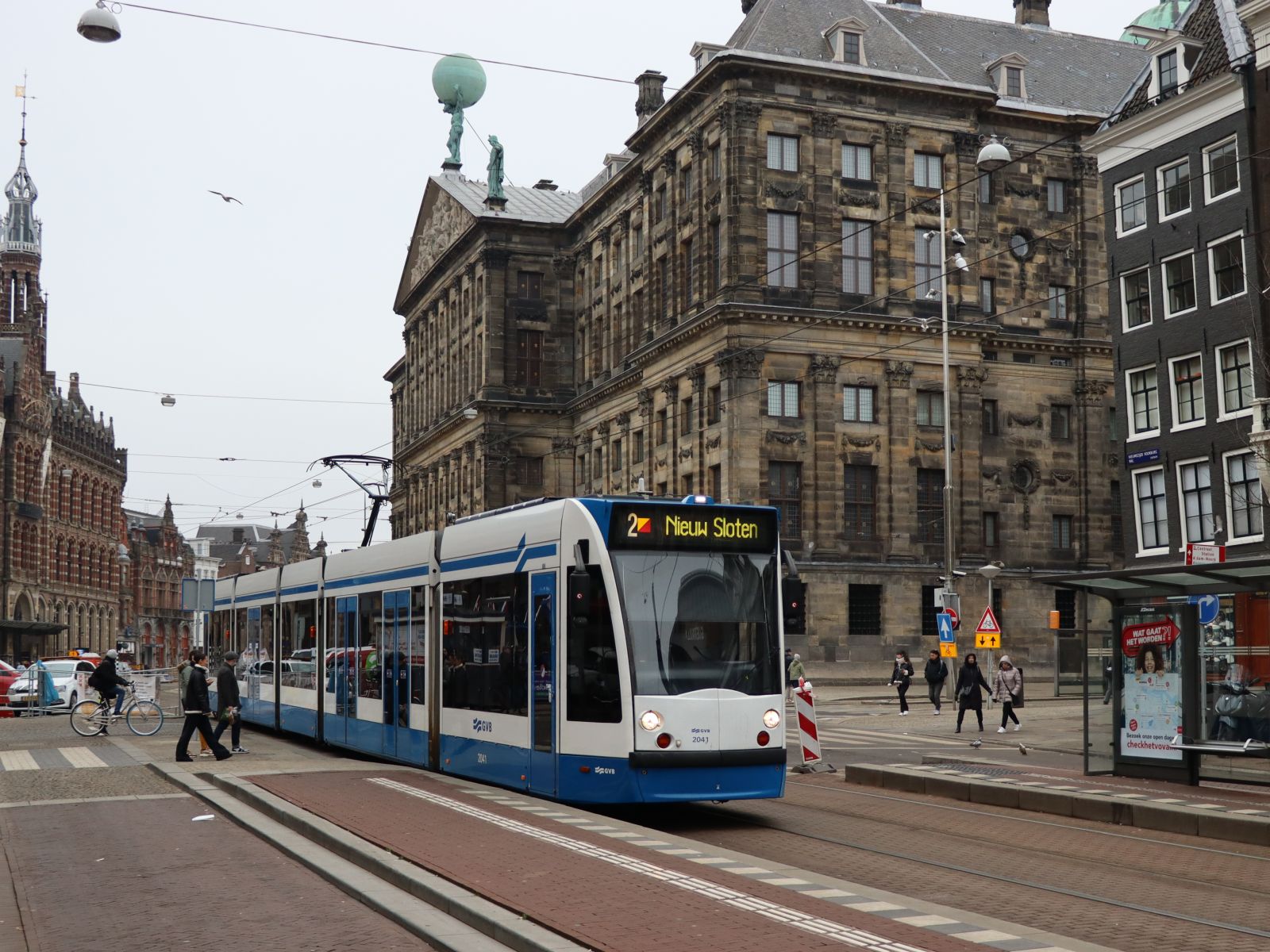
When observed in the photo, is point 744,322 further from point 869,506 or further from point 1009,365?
point 1009,365

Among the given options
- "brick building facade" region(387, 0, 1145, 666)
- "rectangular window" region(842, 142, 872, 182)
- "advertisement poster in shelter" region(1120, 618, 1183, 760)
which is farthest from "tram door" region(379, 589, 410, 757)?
"rectangular window" region(842, 142, 872, 182)

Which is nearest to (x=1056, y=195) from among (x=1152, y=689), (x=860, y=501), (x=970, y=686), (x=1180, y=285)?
(x=860, y=501)

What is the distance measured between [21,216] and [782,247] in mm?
72801

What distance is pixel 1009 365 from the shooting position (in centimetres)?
6012

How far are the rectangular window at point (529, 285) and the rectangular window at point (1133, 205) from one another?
40.4 meters

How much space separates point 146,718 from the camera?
30.5 metres

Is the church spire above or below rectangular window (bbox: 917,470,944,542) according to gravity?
above

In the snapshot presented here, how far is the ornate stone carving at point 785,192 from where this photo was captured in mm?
55250

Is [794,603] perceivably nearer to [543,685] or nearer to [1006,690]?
[543,685]

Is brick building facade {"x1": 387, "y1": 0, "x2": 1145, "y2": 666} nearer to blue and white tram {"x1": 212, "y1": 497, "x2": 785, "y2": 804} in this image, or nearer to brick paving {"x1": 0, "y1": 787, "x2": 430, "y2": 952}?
blue and white tram {"x1": 212, "y1": 497, "x2": 785, "y2": 804}

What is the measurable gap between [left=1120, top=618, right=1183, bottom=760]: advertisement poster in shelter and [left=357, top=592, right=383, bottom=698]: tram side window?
1025cm

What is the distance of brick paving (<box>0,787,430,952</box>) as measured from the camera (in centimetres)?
916

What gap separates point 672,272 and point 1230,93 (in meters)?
26.8

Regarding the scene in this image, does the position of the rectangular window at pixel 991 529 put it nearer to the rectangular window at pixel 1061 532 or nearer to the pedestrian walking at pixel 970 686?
the rectangular window at pixel 1061 532
